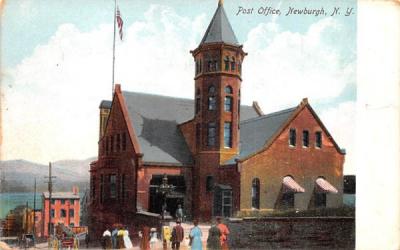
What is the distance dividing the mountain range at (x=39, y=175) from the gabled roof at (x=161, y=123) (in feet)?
2.72

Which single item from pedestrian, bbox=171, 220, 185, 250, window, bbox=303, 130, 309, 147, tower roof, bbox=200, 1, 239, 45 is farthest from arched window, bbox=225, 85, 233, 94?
pedestrian, bbox=171, 220, 185, 250

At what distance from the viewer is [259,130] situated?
656 centimetres

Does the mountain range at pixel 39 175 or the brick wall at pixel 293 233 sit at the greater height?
the mountain range at pixel 39 175

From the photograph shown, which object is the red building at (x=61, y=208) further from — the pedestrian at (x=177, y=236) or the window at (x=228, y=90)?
the window at (x=228, y=90)

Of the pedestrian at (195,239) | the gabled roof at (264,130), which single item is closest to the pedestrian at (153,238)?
the pedestrian at (195,239)

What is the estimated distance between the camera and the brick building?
6352mm

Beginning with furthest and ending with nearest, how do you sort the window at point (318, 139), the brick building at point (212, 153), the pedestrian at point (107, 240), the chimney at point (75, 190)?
the window at point (318, 139) < the brick building at point (212, 153) < the pedestrian at point (107, 240) < the chimney at point (75, 190)

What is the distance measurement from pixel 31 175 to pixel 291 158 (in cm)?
322

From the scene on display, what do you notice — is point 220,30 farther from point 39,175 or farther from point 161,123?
point 39,175

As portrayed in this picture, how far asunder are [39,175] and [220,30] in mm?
2794

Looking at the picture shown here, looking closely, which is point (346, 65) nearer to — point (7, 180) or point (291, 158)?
point (291, 158)

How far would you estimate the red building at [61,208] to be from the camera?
6.09 metres

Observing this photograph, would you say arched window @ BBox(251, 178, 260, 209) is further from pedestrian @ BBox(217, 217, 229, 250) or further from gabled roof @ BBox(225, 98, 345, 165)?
pedestrian @ BBox(217, 217, 229, 250)

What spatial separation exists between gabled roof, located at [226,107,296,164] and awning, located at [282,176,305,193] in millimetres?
526
